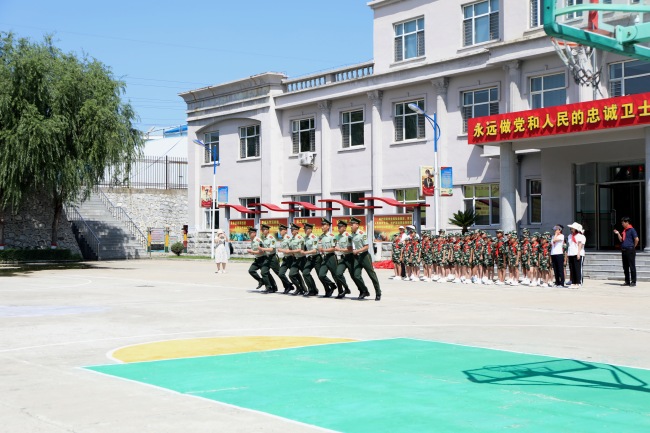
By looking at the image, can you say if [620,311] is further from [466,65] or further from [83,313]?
[466,65]

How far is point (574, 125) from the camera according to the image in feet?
95.0

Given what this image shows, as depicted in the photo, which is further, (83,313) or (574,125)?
(574,125)

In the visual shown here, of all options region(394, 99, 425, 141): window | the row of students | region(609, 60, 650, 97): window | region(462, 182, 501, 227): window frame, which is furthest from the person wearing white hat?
region(394, 99, 425, 141): window

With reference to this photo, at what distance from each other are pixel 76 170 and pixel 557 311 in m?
25.3

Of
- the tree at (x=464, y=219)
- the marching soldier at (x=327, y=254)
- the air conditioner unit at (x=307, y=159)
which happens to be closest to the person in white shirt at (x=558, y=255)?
the marching soldier at (x=327, y=254)

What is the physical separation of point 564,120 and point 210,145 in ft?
92.2

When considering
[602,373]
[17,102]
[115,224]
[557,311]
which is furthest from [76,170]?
[602,373]

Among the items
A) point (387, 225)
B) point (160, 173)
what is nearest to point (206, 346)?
point (387, 225)

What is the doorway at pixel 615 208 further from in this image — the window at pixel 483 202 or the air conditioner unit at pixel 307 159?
the air conditioner unit at pixel 307 159

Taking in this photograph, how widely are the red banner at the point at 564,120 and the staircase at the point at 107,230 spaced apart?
84.3 ft

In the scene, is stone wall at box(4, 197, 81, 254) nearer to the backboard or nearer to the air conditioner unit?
the air conditioner unit

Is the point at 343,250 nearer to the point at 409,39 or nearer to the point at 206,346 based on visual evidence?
the point at 206,346

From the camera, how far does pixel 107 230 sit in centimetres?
5228

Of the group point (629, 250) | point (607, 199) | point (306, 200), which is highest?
point (306, 200)
